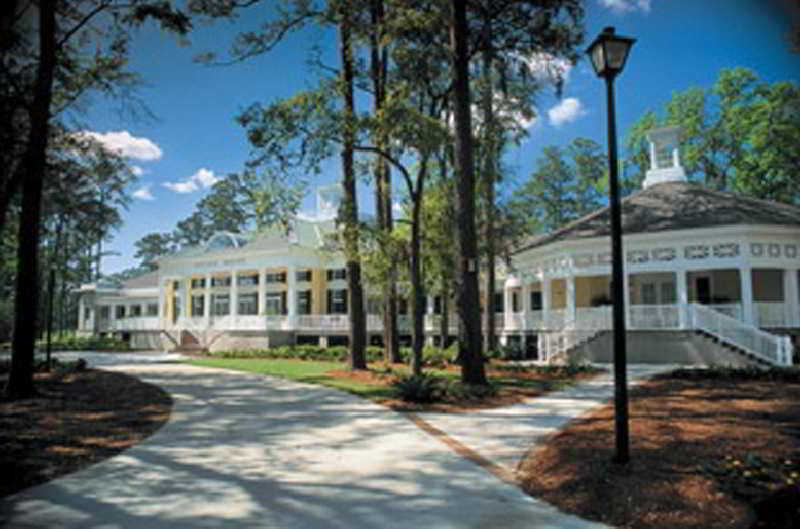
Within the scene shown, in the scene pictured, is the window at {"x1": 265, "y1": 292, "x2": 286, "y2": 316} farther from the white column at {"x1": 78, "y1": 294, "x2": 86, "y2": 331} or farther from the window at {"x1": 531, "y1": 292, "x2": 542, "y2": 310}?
the white column at {"x1": 78, "y1": 294, "x2": 86, "y2": 331}

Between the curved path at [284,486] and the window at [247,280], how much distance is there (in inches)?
995

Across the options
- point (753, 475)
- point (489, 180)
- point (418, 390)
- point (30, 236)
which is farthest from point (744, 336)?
point (30, 236)

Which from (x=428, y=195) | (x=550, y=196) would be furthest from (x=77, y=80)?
(x=550, y=196)

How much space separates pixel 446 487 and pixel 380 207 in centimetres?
1380

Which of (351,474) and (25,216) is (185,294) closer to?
(25,216)

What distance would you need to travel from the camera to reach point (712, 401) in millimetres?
8867

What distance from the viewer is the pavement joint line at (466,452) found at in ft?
17.8

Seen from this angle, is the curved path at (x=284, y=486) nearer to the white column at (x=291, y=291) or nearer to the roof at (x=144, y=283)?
the white column at (x=291, y=291)

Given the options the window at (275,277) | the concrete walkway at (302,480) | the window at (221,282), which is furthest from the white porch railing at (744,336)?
the window at (221,282)

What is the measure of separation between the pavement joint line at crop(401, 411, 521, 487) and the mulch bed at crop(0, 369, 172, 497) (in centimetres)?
406

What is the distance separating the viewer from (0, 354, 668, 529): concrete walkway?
4242mm

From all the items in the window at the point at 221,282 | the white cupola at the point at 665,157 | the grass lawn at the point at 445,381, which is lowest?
the grass lawn at the point at 445,381

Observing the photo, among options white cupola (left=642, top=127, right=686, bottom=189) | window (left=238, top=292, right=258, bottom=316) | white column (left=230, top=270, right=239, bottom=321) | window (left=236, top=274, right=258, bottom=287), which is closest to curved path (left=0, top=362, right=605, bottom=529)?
white cupola (left=642, top=127, right=686, bottom=189)

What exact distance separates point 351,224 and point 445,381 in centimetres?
A: 498
